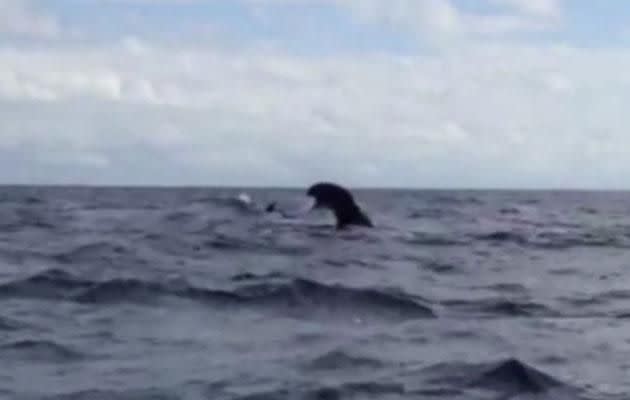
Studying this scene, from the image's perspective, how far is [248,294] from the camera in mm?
16578

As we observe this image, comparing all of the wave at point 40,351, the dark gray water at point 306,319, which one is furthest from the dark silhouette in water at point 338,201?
the wave at point 40,351

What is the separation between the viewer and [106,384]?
426 inches

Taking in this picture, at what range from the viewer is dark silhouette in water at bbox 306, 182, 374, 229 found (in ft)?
89.0

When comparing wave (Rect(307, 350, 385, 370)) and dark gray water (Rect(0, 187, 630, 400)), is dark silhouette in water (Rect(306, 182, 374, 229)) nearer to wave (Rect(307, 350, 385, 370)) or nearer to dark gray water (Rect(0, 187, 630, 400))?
dark gray water (Rect(0, 187, 630, 400))

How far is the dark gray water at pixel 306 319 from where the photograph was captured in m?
11.1

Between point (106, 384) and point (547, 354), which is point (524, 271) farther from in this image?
point (106, 384)

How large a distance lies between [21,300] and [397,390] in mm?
6552

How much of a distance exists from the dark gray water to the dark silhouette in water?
930 millimetres

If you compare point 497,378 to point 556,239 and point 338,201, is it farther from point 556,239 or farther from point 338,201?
point 556,239

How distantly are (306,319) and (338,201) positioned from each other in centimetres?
1294

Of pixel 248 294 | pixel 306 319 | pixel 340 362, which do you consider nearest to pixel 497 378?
pixel 340 362

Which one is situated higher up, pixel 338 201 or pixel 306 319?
pixel 338 201

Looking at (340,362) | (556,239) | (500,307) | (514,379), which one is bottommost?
(514,379)

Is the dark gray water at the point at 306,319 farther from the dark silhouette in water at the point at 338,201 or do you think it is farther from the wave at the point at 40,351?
the dark silhouette in water at the point at 338,201
